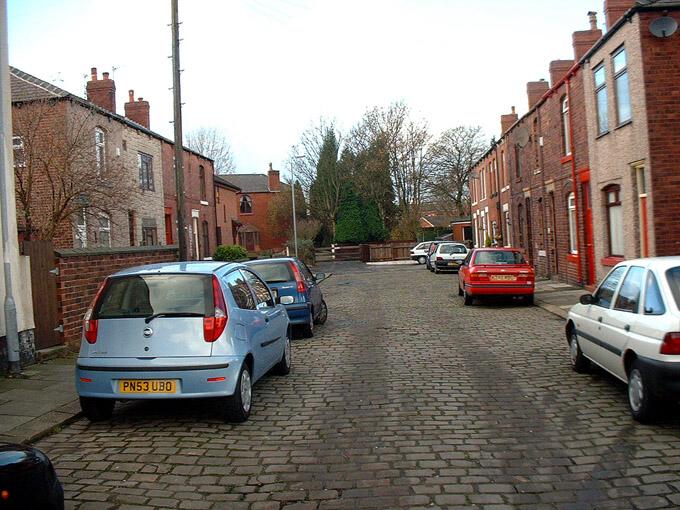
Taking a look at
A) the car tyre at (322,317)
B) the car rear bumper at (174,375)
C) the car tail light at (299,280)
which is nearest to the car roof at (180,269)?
the car rear bumper at (174,375)

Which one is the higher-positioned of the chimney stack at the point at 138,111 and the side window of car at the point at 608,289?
the chimney stack at the point at 138,111

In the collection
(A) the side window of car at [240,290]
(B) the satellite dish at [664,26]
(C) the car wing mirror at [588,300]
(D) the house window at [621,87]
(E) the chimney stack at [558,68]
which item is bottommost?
(C) the car wing mirror at [588,300]

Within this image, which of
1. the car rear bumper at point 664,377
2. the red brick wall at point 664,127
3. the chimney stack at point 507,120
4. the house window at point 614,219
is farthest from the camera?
the chimney stack at point 507,120

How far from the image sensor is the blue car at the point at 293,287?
1173cm

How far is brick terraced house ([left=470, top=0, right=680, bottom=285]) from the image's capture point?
13383mm

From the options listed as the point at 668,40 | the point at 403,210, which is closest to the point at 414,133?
the point at 403,210

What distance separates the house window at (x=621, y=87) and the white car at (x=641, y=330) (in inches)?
349

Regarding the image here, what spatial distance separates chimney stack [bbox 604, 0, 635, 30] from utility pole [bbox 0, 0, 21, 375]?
536 inches

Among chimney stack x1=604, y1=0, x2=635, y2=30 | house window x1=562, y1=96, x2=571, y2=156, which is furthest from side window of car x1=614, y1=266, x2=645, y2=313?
house window x1=562, y1=96, x2=571, y2=156

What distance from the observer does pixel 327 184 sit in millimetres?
61250

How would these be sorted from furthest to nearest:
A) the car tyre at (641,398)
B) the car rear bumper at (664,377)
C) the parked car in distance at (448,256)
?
the parked car in distance at (448,256) → the car tyre at (641,398) → the car rear bumper at (664,377)

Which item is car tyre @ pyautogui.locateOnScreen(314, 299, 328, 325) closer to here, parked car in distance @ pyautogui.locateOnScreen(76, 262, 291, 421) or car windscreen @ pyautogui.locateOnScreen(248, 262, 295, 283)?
car windscreen @ pyautogui.locateOnScreen(248, 262, 295, 283)

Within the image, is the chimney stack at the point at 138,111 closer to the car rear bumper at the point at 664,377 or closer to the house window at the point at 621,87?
the house window at the point at 621,87

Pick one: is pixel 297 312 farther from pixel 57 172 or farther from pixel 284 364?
pixel 57 172
